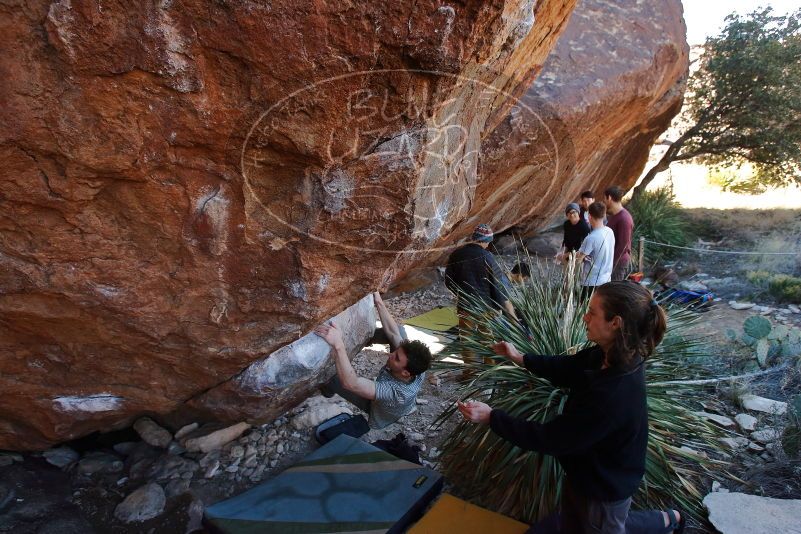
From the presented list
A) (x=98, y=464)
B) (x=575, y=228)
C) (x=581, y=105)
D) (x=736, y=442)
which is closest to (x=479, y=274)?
(x=736, y=442)

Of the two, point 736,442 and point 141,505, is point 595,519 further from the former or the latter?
point 141,505

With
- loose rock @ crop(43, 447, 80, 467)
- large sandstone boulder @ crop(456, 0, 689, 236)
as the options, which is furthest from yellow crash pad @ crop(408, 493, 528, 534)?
large sandstone boulder @ crop(456, 0, 689, 236)

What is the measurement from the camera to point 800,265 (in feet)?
27.0

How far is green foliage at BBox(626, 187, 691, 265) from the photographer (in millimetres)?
10102

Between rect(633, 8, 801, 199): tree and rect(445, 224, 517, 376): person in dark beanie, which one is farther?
rect(633, 8, 801, 199): tree

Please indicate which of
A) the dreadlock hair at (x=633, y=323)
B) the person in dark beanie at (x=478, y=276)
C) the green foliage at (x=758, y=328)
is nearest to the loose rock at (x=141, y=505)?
the person in dark beanie at (x=478, y=276)

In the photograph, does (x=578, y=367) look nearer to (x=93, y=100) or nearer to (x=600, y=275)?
(x=93, y=100)

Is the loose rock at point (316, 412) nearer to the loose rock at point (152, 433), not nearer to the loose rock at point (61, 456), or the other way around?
the loose rock at point (152, 433)

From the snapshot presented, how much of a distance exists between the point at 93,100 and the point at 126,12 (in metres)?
0.35

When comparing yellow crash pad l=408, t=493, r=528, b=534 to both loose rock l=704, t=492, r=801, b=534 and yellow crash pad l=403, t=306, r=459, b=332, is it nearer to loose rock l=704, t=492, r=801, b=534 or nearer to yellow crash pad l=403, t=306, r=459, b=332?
loose rock l=704, t=492, r=801, b=534

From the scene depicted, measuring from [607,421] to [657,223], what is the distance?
9536mm

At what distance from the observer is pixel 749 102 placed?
1126 cm

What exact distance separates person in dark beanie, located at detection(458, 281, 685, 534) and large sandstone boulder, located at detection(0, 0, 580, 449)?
1052 mm

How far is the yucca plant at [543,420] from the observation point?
2947 millimetres
